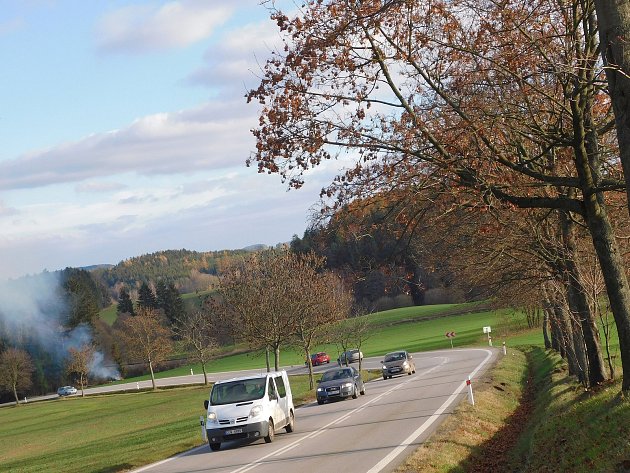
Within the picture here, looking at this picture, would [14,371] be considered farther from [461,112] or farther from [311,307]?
[461,112]

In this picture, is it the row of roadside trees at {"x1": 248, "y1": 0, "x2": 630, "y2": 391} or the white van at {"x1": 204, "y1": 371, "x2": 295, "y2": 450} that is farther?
the white van at {"x1": 204, "y1": 371, "x2": 295, "y2": 450}

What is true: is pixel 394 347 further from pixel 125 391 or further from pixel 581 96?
pixel 581 96

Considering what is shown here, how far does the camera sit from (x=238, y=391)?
21547mm

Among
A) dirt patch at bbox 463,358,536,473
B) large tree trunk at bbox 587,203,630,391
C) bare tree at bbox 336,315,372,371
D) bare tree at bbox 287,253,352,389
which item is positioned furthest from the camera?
bare tree at bbox 336,315,372,371

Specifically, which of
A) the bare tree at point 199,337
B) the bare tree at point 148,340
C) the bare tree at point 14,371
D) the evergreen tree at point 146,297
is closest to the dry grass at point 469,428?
the bare tree at point 199,337

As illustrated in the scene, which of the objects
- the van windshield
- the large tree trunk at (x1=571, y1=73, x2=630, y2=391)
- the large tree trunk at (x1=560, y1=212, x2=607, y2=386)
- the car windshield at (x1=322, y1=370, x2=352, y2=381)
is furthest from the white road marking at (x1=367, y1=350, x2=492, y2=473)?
the car windshield at (x1=322, y1=370, x2=352, y2=381)

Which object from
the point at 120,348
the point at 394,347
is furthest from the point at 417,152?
the point at 120,348

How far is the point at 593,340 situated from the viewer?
1748 centimetres

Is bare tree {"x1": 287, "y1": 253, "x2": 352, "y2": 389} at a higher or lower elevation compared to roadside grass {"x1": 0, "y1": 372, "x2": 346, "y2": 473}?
higher

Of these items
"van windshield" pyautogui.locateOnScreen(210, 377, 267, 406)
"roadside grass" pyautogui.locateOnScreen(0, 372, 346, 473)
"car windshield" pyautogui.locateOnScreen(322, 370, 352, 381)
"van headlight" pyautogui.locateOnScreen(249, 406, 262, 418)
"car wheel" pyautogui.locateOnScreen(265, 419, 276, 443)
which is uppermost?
"van windshield" pyautogui.locateOnScreen(210, 377, 267, 406)

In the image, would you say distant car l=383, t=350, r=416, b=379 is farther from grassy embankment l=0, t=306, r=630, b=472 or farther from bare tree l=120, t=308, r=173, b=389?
bare tree l=120, t=308, r=173, b=389

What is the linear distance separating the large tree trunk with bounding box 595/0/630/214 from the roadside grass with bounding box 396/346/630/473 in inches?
142

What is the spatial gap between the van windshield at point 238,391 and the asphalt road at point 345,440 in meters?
1.27

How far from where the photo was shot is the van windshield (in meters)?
21.3
